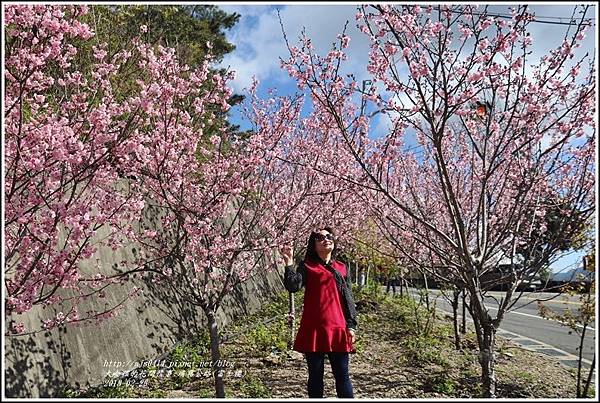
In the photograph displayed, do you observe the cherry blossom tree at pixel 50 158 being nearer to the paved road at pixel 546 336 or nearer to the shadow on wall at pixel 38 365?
the shadow on wall at pixel 38 365

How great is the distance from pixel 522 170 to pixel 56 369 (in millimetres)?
4386

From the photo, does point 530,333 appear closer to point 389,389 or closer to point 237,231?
point 389,389

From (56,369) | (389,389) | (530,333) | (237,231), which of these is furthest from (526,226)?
(530,333)

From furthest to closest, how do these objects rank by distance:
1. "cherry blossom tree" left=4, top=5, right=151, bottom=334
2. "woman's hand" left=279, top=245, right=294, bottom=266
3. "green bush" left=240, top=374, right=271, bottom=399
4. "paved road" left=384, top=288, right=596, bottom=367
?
"paved road" left=384, top=288, right=596, bottom=367
"green bush" left=240, top=374, right=271, bottom=399
"woman's hand" left=279, top=245, right=294, bottom=266
"cherry blossom tree" left=4, top=5, right=151, bottom=334

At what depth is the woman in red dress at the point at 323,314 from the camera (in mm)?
3410

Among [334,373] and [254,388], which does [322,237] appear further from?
Answer: [254,388]

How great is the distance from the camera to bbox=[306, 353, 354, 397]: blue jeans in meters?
3.40

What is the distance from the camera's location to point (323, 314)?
3473 mm

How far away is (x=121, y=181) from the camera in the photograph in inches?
231

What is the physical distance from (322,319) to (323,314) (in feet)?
0.12

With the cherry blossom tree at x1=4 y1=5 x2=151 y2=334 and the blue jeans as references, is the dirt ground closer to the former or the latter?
the blue jeans

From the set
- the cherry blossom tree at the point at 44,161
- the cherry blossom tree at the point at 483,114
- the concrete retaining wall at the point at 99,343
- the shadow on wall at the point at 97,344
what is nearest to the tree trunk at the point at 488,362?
the cherry blossom tree at the point at 483,114

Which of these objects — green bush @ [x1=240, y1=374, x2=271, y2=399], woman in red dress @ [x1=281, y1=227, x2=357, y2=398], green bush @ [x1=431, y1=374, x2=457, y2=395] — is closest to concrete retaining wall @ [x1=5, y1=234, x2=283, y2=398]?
green bush @ [x1=240, y1=374, x2=271, y2=399]

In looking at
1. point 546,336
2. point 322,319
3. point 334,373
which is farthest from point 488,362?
point 546,336
